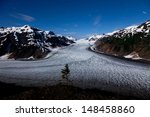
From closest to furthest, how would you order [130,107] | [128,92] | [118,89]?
1. [130,107]
2. [128,92]
3. [118,89]

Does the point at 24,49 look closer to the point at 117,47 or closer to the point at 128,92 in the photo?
the point at 117,47

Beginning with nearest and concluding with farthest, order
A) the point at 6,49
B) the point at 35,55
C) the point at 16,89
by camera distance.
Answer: the point at 16,89, the point at 35,55, the point at 6,49

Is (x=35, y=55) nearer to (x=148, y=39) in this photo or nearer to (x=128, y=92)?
(x=148, y=39)

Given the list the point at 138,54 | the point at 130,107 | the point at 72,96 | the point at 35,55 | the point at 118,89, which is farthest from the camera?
the point at 35,55

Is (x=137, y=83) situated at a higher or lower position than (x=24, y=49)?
lower

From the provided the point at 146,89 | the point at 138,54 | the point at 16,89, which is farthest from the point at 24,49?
the point at 146,89

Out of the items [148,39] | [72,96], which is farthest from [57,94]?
[148,39]

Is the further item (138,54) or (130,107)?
(138,54)

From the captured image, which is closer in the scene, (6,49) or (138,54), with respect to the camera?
(138,54)

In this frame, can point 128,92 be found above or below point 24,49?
below
